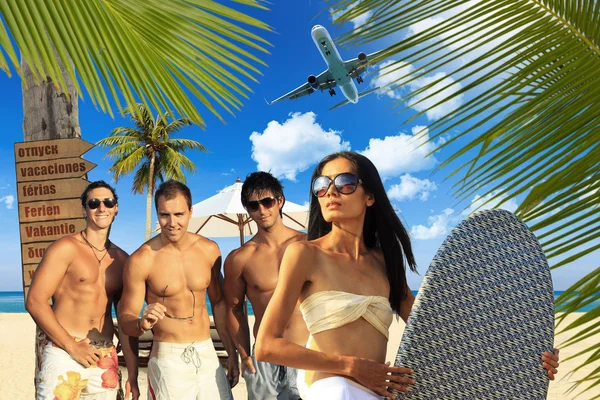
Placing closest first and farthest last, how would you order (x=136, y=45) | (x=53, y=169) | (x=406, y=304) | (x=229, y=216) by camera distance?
(x=136, y=45) < (x=406, y=304) < (x=53, y=169) < (x=229, y=216)

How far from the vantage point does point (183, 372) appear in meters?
3.80

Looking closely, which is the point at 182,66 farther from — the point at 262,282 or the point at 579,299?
the point at 262,282

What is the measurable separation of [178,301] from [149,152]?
40.4 metres

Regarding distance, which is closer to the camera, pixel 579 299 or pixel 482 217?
pixel 579 299

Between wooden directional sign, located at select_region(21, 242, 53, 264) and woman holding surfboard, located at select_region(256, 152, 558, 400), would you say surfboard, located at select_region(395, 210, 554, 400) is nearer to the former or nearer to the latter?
woman holding surfboard, located at select_region(256, 152, 558, 400)

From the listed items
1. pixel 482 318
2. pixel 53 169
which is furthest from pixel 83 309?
pixel 482 318

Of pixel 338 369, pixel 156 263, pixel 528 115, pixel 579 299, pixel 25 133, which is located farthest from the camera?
pixel 25 133

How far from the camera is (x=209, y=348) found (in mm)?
3945

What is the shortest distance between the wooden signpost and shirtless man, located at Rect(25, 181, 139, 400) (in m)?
1.44

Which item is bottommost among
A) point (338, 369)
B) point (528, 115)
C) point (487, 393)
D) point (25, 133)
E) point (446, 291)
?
point (487, 393)

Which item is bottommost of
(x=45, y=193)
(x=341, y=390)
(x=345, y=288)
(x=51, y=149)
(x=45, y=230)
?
(x=341, y=390)

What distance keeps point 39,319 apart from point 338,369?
2566 millimetres

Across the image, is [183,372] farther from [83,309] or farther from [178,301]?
[83,309]

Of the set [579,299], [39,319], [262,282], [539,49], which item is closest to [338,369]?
[579,299]
